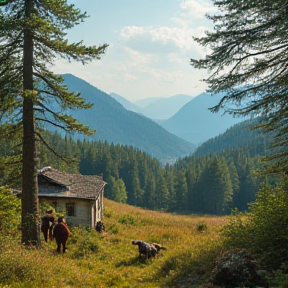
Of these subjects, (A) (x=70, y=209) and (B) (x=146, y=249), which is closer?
(B) (x=146, y=249)

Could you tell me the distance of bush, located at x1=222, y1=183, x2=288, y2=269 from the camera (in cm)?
858

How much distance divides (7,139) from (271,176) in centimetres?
1161

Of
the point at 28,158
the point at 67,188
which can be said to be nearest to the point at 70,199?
the point at 67,188

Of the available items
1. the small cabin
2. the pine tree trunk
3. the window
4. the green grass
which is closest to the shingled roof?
the small cabin

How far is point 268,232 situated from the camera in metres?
9.05

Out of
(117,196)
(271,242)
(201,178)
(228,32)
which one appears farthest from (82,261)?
(201,178)

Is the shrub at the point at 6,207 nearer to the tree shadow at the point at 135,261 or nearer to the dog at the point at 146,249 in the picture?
the tree shadow at the point at 135,261

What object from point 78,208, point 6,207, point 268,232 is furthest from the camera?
point 78,208

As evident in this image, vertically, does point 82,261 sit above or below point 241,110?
below

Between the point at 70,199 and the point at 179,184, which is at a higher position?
the point at 179,184

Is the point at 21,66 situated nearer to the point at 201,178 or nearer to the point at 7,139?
the point at 7,139

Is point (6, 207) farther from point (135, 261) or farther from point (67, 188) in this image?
point (67, 188)

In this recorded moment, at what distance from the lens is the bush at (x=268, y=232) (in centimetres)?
858

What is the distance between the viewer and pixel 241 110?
405 inches
